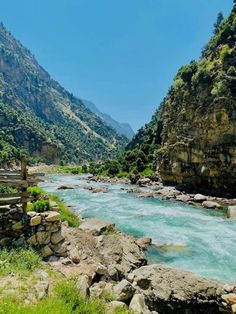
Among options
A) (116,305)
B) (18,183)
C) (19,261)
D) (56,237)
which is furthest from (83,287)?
(18,183)

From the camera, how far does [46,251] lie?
47.5ft

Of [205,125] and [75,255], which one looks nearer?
[75,255]

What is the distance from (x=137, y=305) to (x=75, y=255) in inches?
167

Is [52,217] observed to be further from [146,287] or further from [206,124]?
[206,124]

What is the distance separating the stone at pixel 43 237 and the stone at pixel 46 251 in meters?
0.25

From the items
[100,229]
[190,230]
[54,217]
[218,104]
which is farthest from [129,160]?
[54,217]

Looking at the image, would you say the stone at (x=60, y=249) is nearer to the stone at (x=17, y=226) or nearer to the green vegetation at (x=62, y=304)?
the stone at (x=17, y=226)

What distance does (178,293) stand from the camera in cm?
1355

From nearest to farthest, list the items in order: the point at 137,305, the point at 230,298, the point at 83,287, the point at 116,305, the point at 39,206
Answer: the point at 116,305
the point at 83,287
the point at 137,305
the point at 230,298
the point at 39,206

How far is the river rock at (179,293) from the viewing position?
43.2 ft

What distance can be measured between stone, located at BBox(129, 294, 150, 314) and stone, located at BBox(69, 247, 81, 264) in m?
3.50

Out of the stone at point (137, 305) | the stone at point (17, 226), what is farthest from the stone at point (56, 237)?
the stone at point (137, 305)

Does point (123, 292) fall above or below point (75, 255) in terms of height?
below

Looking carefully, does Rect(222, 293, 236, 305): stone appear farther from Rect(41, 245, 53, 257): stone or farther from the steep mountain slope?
the steep mountain slope
